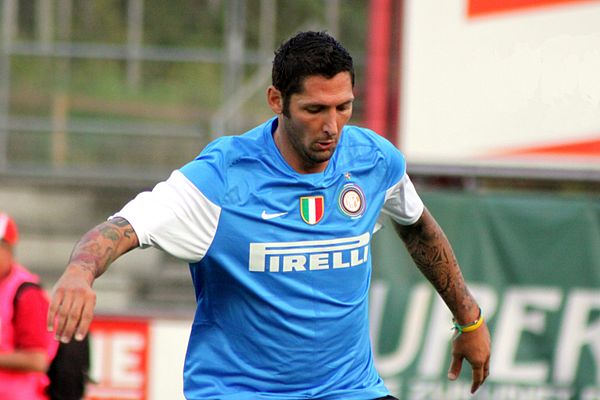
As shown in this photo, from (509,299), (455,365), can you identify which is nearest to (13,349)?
(455,365)

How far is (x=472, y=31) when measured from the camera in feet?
29.1

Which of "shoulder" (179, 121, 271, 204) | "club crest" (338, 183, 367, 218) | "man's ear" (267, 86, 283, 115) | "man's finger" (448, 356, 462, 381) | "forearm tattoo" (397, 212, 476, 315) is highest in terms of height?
"man's ear" (267, 86, 283, 115)

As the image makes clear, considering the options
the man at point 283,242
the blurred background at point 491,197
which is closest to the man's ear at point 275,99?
the man at point 283,242

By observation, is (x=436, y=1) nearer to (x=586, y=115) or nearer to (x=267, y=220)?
(x=586, y=115)

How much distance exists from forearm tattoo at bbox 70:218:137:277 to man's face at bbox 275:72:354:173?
677 mm

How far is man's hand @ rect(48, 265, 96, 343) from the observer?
10.8 ft

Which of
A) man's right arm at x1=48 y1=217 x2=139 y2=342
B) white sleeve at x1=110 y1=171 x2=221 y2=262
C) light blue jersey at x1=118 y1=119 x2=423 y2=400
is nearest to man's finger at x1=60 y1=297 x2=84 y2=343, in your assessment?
man's right arm at x1=48 y1=217 x2=139 y2=342

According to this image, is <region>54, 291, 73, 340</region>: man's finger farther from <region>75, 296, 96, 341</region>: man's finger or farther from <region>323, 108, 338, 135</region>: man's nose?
<region>323, 108, 338, 135</region>: man's nose

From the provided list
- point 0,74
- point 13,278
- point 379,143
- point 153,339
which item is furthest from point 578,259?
point 0,74

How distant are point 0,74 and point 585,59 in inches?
213

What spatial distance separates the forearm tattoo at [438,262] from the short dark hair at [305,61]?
84cm

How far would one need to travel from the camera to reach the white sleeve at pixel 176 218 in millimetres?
3875

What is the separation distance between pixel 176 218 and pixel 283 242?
397 millimetres

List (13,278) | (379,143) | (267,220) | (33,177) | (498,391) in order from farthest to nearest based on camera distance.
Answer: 1. (33,177)
2. (498,391)
3. (13,278)
4. (379,143)
5. (267,220)
